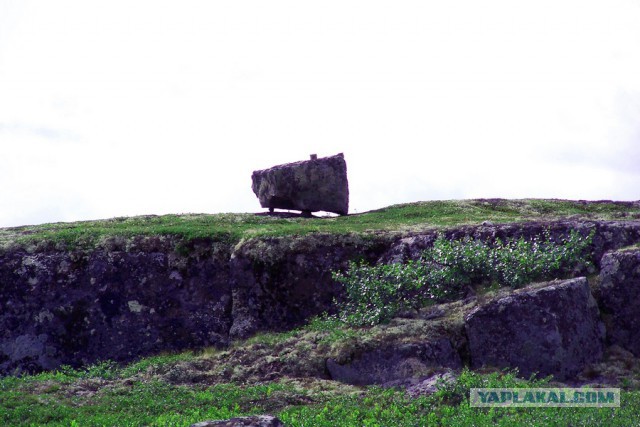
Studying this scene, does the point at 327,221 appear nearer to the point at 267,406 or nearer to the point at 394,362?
the point at 394,362

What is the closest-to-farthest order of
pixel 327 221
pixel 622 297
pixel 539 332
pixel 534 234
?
pixel 539 332 < pixel 622 297 < pixel 534 234 < pixel 327 221

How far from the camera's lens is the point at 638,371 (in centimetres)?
1490

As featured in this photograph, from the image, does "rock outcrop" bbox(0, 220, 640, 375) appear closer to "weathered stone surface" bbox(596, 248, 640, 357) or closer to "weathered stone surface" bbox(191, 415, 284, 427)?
"weathered stone surface" bbox(596, 248, 640, 357)

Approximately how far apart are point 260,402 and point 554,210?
72.4 ft

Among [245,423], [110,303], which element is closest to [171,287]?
[110,303]

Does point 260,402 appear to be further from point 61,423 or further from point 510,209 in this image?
point 510,209

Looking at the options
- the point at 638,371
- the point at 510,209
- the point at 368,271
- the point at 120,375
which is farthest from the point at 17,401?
the point at 510,209

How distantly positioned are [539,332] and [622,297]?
110 inches

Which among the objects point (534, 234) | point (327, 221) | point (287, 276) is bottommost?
point (287, 276)

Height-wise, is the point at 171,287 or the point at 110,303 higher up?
the point at 171,287

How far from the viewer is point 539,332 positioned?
1523 centimetres

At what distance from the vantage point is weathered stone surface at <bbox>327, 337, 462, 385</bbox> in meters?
15.2

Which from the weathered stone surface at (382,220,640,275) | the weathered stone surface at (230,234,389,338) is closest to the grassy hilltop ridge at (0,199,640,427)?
the weathered stone surface at (230,234,389,338)

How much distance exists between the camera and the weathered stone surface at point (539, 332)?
1510cm
